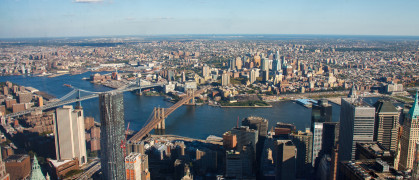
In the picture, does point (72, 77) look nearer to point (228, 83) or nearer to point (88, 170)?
point (228, 83)

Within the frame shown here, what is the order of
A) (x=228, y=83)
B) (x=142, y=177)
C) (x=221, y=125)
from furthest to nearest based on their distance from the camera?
(x=228, y=83), (x=221, y=125), (x=142, y=177)

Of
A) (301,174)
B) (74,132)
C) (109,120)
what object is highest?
(109,120)

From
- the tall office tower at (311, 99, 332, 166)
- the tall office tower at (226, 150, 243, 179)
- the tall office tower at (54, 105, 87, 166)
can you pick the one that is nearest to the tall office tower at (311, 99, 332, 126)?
the tall office tower at (311, 99, 332, 166)

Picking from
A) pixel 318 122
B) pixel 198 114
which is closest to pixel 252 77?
pixel 198 114

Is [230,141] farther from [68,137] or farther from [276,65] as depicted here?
[276,65]

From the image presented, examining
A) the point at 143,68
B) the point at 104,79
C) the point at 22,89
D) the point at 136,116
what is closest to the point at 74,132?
the point at 136,116

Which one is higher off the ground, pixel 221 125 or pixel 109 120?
pixel 109 120

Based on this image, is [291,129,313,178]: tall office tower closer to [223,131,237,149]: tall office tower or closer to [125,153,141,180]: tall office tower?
[223,131,237,149]: tall office tower
